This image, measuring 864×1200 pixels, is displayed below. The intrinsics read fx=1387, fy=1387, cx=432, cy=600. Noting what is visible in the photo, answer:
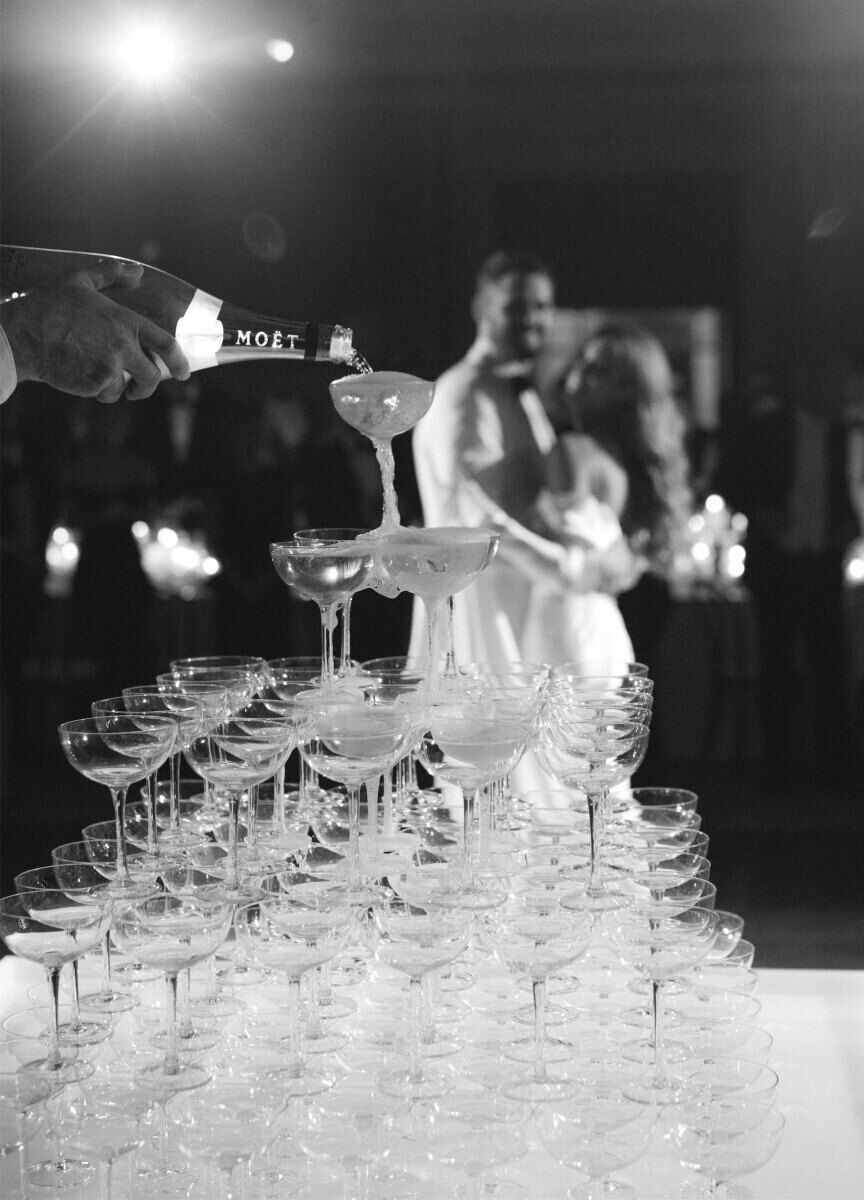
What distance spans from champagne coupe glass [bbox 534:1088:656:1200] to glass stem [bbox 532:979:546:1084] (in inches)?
1.4

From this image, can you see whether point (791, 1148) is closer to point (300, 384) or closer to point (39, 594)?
point (300, 384)

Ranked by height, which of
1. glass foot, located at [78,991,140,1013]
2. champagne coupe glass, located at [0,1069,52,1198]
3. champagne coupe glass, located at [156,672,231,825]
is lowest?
champagne coupe glass, located at [0,1069,52,1198]

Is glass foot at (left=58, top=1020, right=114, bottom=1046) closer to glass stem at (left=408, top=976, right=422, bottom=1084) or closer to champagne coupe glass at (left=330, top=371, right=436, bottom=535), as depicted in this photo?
glass stem at (left=408, top=976, right=422, bottom=1084)

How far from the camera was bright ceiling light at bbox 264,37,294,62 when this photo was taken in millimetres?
4047

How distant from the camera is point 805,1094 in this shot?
137 cm

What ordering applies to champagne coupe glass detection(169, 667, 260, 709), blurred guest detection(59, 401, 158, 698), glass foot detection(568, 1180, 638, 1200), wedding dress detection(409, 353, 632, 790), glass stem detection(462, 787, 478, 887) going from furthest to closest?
blurred guest detection(59, 401, 158, 698)
wedding dress detection(409, 353, 632, 790)
champagne coupe glass detection(169, 667, 260, 709)
glass stem detection(462, 787, 478, 887)
glass foot detection(568, 1180, 638, 1200)

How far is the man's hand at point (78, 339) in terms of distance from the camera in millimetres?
1614

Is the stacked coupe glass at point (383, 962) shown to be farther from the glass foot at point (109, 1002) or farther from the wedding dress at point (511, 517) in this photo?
the wedding dress at point (511, 517)

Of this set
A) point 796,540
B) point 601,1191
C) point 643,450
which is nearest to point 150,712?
point 601,1191

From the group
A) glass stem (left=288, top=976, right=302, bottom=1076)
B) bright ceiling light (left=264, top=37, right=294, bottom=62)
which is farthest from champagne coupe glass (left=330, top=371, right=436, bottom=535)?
bright ceiling light (left=264, top=37, right=294, bottom=62)

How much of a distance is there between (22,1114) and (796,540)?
3.28 metres

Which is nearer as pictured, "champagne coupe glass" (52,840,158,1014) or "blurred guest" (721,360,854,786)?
"champagne coupe glass" (52,840,158,1014)

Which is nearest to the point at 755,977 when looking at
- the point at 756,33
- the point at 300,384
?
the point at 300,384

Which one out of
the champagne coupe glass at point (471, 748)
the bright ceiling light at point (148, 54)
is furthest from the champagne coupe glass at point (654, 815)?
the bright ceiling light at point (148, 54)
